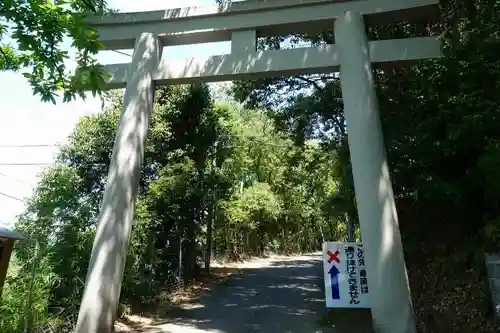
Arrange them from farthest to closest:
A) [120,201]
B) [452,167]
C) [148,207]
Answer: [148,207]
[120,201]
[452,167]

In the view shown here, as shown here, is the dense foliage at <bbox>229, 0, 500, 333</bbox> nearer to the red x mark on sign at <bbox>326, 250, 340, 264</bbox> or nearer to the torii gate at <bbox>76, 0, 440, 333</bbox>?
the torii gate at <bbox>76, 0, 440, 333</bbox>

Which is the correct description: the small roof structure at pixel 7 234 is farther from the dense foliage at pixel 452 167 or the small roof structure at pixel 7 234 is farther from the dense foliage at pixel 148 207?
the dense foliage at pixel 452 167

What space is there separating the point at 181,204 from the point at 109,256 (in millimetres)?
3663

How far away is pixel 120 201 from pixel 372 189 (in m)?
3.59

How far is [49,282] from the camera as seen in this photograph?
5730 millimetres

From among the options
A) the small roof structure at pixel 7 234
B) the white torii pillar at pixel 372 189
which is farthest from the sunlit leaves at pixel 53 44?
the white torii pillar at pixel 372 189

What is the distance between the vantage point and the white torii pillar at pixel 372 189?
198 inches

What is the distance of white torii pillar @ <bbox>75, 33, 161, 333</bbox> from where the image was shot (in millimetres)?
5425

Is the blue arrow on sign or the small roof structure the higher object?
the small roof structure

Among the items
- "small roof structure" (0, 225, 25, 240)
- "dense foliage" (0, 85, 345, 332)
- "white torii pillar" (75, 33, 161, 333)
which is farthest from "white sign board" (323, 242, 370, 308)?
"small roof structure" (0, 225, 25, 240)

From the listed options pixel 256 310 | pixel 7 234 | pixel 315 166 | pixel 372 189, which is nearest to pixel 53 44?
pixel 7 234

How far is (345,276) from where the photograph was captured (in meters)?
5.58

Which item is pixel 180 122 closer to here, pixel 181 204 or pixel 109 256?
pixel 181 204

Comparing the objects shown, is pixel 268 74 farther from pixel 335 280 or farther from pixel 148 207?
pixel 148 207
